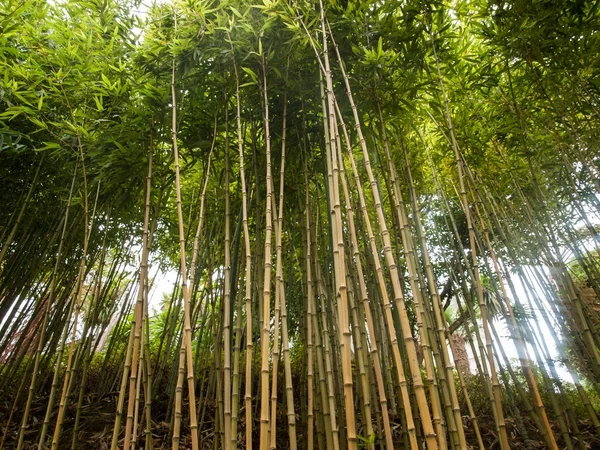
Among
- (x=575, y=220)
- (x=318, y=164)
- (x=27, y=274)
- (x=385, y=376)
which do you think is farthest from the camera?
(x=575, y=220)

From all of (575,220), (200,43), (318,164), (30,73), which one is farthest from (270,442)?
(575,220)

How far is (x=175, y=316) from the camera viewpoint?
228cm

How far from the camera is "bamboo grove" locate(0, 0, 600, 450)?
5.19 ft

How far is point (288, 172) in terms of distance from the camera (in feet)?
7.98

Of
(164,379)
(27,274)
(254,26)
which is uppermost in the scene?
(254,26)

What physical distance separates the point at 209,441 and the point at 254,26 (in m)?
2.20

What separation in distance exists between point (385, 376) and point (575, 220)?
249cm

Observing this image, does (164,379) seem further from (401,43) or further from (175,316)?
(401,43)

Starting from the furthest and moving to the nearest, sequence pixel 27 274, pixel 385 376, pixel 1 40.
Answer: pixel 27 274 → pixel 385 376 → pixel 1 40

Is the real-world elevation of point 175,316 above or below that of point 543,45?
below

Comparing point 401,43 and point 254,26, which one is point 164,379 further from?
point 401,43

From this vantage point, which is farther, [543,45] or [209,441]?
[209,441]

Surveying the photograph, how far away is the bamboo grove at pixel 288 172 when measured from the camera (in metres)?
1.58

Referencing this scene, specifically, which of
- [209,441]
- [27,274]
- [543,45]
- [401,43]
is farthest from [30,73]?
[543,45]
